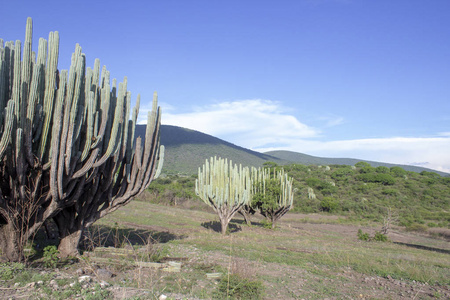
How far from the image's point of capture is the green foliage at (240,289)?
5.77 metres

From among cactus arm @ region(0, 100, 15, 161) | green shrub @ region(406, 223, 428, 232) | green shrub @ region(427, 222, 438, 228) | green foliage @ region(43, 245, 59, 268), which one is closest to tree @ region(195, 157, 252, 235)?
green foliage @ region(43, 245, 59, 268)

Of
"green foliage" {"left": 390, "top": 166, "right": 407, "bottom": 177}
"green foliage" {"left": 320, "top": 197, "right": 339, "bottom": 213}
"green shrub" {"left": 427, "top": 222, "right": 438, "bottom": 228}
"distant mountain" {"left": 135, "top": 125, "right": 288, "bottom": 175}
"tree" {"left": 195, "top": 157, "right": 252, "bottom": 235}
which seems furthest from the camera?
"distant mountain" {"left": 135, "top": 125, "right": 288, "bottom": 175}

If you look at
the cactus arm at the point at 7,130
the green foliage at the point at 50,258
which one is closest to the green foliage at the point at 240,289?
the green foliage at the point at 50,258

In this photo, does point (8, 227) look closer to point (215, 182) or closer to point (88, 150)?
point (88, 150)

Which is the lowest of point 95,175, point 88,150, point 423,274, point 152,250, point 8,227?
point 423,274

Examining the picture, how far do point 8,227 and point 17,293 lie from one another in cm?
199

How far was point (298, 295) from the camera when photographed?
6301 millimetres

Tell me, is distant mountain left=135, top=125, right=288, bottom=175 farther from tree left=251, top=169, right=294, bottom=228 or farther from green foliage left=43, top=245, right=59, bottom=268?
green foliage left=43, top=245, right=59, bottom=268

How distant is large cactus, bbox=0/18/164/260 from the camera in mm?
5988

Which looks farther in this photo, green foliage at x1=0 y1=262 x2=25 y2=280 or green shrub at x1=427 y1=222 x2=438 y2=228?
green shrub at x1=427 y1=222 x2=438 y2=228

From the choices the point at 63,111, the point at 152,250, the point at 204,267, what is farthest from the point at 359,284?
the point at 63,111

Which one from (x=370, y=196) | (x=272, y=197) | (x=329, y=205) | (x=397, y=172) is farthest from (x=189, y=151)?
(x=272, y=197)

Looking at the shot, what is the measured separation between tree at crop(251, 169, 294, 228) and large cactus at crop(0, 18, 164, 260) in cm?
1508

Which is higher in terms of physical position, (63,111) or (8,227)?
(63,111)
